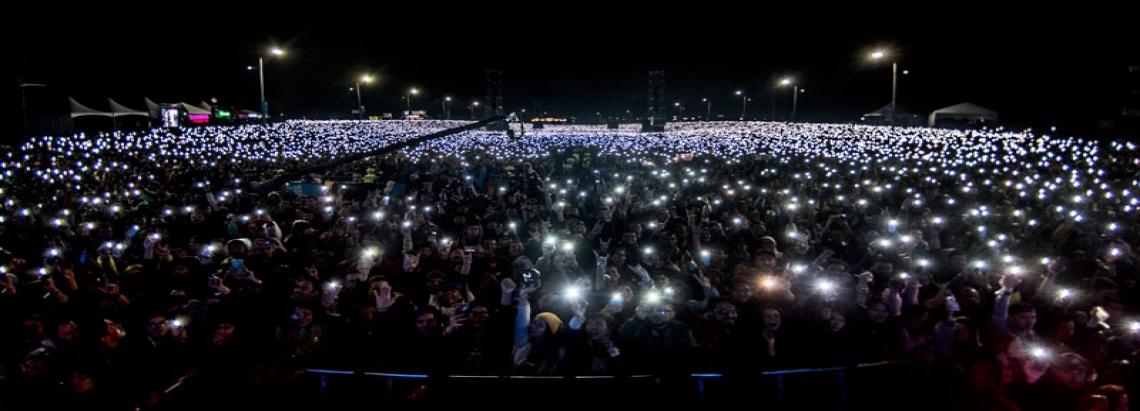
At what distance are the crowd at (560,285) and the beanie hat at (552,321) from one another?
0.03 m

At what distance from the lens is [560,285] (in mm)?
7004

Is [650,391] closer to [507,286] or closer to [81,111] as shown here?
[507,286]

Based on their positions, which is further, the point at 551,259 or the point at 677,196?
the point at 677,196

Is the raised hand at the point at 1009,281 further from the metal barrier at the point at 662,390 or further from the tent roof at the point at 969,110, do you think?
the tent roof at the point at 969,110

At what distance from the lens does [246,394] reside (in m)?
4.68

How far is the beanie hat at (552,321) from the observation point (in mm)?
5430

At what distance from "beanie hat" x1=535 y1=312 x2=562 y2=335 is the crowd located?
33 mm

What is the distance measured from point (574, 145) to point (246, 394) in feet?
68.5

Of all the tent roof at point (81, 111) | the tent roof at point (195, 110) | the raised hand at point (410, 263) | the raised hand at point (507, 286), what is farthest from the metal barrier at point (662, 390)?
the tent roof at point (195, 110)

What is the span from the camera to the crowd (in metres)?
5.03

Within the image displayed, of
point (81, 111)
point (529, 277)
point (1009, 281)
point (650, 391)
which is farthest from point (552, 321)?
point (81, 111)

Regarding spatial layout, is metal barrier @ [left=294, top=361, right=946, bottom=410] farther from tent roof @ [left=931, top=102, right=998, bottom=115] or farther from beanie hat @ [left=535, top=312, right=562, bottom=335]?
tent roof @ [left=931, top=102, right=998, bottom=115]

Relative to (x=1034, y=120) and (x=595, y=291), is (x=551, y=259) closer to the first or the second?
(x=595, y=291)

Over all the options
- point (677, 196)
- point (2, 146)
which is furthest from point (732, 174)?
point (2, 146)
